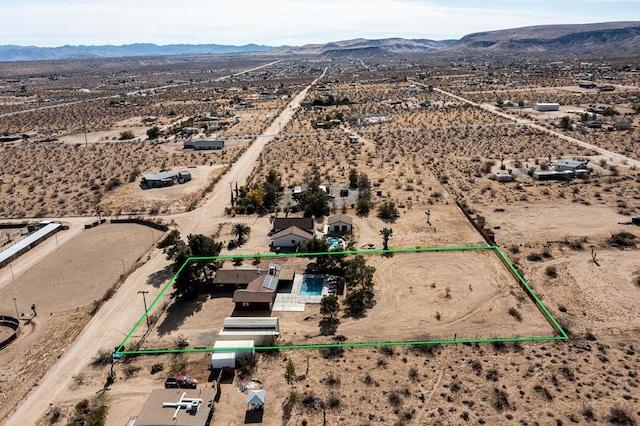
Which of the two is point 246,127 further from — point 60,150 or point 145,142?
point 60,150

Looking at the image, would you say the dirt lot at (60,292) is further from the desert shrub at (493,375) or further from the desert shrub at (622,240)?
the desert shrub at (622,240)

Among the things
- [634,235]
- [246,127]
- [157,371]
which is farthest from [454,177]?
[246,127]

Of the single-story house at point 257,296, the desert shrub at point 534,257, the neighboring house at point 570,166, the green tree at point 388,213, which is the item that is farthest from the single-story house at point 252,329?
the neighboring house at point 570,166

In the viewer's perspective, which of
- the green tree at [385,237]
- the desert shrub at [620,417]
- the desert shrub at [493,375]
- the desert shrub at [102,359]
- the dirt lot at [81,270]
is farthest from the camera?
the green tree at [385,237]

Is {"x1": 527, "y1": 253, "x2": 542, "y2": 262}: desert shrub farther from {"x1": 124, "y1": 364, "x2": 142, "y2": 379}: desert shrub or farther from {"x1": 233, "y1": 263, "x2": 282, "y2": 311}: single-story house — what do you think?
{"x1": 124, "y1": 364, "x2": 142, "y2": 379}: desert shrub

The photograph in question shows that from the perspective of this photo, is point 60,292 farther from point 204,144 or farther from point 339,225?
point 204,144

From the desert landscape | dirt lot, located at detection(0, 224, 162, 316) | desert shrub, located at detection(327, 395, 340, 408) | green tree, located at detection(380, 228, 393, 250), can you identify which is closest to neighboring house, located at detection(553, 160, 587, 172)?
the desert landscape
